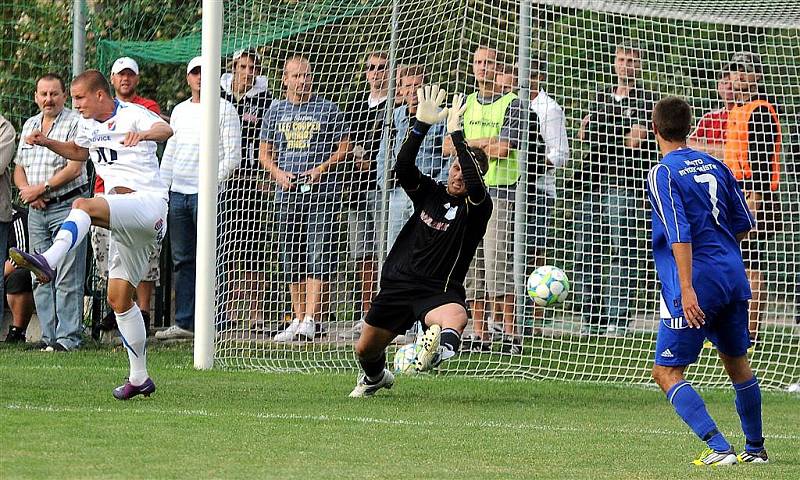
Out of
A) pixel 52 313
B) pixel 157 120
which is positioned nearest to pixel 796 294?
pixel 157 120

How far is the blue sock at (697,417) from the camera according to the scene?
7.05 m

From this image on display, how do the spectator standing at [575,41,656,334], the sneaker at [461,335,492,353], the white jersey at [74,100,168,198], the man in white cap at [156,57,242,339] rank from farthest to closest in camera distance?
the man in white cap at [156,57,242,339] → the spectator standing at [575,41,656,334] → the sneaker at [461,335,492,353] → the white jersey at [74,100,168,198]

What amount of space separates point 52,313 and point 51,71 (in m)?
2.89

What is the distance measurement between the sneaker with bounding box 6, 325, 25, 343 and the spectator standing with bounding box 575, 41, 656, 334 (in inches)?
213

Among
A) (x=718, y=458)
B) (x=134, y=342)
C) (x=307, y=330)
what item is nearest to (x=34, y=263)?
(x=134, y=342)

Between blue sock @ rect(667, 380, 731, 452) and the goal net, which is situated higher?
the goal net

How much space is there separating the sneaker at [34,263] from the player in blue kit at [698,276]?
3.61m

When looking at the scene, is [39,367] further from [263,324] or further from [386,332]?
[386,332]

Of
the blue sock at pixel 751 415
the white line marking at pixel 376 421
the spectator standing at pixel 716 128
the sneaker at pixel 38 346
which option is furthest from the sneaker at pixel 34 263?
the spectator standing at pixel 716 128

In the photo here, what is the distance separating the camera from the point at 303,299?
12.1 metres

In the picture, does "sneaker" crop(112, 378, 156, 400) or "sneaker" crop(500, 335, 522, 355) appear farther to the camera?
"sneaker" crop(500, 335, 522, 355)

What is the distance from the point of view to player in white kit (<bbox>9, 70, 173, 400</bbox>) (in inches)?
356

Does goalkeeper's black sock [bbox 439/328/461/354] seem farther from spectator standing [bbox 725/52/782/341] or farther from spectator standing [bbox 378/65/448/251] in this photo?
spectator standing [bbox 725/52/782/341]

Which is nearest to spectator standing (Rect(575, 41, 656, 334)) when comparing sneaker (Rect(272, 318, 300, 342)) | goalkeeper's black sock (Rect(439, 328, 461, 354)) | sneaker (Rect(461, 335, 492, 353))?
sneaker (Rect(461, 335, 492, 353))
